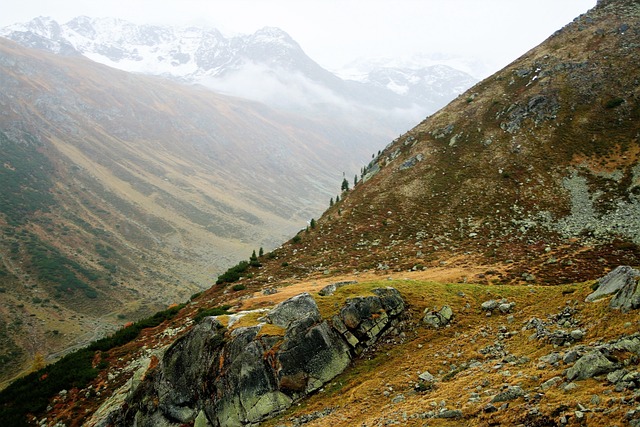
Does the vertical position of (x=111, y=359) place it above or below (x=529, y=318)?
below

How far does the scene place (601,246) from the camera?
103 ft

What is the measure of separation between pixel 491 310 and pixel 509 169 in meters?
34.0

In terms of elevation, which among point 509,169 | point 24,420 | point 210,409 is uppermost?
point 509,169

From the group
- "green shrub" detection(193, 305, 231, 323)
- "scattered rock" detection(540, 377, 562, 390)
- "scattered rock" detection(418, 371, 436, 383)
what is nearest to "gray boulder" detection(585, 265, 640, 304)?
"scattered rock" detection(540, 377, 562, 390)

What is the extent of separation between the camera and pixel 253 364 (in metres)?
16.8

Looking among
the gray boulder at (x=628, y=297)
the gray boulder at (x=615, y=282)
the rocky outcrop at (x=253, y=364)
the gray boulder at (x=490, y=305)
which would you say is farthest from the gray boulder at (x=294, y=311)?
the gray boulder at (x=628, y=297)

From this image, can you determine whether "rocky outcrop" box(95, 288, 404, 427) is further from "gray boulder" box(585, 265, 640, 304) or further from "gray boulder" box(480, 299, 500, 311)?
"gray boulder" box(585, 265, 640, 304)

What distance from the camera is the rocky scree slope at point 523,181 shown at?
34188 mm

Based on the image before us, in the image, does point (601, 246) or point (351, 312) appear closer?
point (351, 312)

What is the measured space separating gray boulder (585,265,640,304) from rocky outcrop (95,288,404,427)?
8.74m

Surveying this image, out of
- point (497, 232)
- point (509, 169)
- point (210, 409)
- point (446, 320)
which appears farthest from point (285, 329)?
point (509, 169)

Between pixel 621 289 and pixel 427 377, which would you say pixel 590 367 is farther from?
pixel 427 377

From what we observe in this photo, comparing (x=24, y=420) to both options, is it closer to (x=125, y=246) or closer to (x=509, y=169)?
(x=509, y=169)

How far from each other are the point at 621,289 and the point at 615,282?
150cm
